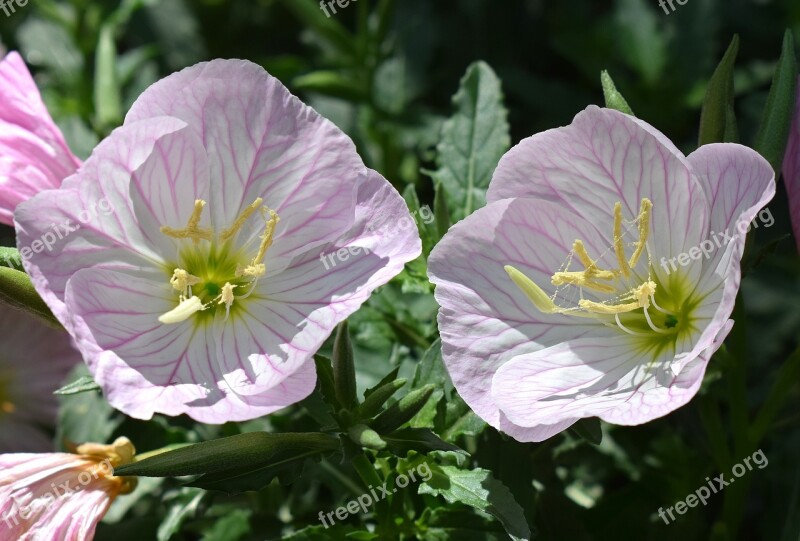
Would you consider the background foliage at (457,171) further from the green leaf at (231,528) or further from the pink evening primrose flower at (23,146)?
the pink evening primrose flower at (23,146)

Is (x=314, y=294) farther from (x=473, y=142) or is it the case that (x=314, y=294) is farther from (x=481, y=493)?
(x=473, y=142)

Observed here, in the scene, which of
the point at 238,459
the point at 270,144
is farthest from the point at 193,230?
the point at 238,459

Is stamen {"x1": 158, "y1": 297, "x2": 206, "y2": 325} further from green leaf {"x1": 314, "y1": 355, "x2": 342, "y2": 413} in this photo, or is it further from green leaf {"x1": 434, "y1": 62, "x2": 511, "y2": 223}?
green leaf {"x1": 434, "y1": 62, "x2": 511, "y2": 223}

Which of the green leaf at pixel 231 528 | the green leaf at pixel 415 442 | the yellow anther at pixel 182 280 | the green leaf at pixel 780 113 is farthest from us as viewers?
the green leaf at pixel 231 528

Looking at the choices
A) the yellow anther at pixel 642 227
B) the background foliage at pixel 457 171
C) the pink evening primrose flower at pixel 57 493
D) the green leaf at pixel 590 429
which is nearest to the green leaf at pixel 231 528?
the background foliage at pixel 457 171

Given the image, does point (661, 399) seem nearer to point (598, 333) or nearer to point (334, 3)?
point (598, 333)

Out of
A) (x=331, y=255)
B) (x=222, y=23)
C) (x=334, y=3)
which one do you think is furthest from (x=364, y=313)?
(x=222, y=23)

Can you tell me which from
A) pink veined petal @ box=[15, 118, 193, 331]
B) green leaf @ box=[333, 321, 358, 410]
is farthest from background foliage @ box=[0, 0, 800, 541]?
pink veined petal @ box=[15, 118, 193, 331]
